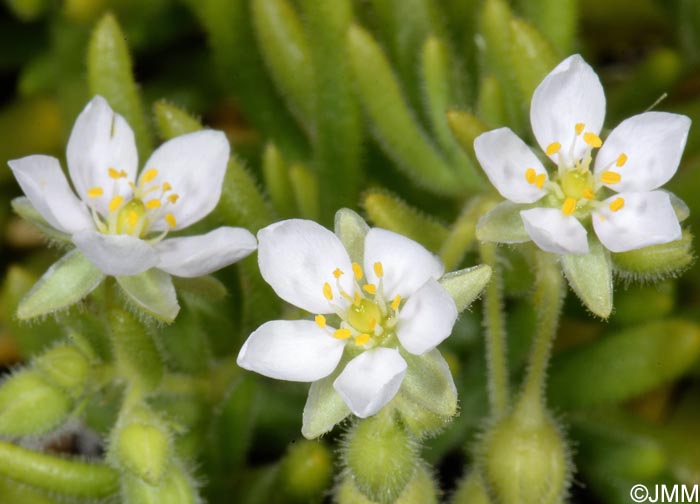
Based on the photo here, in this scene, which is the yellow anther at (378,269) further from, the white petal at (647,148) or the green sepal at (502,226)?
the white petal at (647,148)

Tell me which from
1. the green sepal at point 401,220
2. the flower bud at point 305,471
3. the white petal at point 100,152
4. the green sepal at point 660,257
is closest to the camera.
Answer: the green sepal at point 660,257

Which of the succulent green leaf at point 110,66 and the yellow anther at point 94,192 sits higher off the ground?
the succulent green leaf at point 110,66

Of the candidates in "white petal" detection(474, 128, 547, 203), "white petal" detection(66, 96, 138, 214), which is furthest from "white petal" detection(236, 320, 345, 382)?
"white petal" detection(66, 96, 138, 214)

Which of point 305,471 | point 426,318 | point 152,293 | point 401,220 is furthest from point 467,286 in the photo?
point 305,471

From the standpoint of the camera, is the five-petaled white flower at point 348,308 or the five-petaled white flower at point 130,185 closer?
the five-petaled white flower at point 348,308

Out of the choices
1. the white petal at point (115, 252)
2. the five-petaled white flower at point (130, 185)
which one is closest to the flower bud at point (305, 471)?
the five-petaled white flower at point (130, 185)

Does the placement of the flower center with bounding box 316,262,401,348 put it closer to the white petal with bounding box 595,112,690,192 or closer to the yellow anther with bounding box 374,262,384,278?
the yellow anther with bounding box 374,262,384,278

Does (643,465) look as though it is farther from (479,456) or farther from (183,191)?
(183,191)
